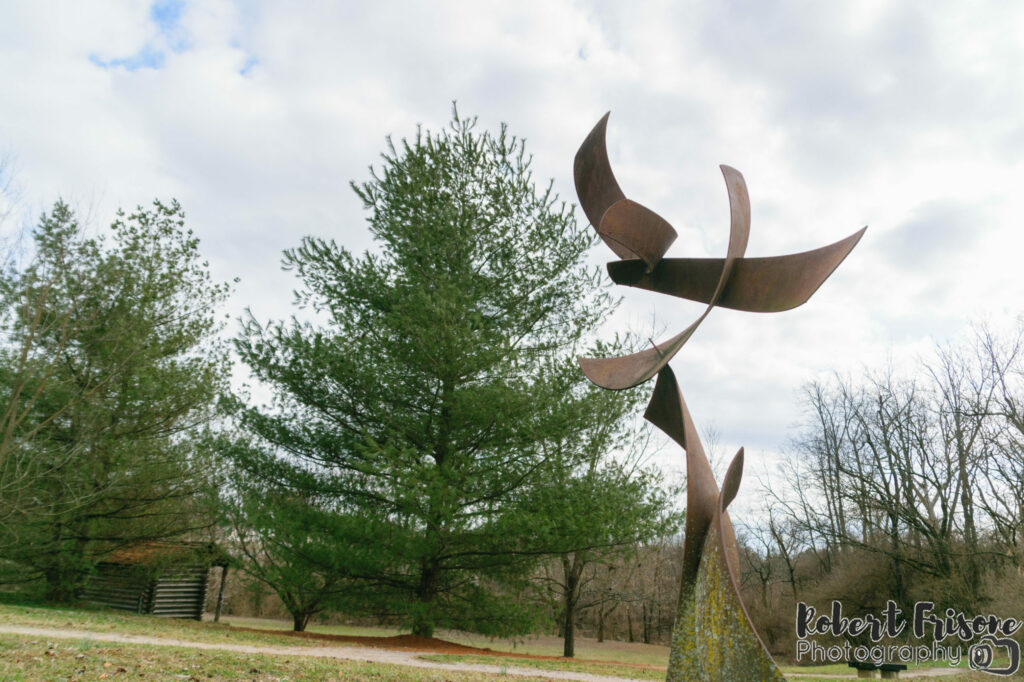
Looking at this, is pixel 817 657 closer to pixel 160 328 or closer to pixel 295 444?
pixel 295 444

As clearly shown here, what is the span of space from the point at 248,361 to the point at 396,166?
4441 mm

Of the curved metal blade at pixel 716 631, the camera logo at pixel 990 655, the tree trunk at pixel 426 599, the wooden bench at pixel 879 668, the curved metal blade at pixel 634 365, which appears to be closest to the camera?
the curved metal blade at pixel 716 631

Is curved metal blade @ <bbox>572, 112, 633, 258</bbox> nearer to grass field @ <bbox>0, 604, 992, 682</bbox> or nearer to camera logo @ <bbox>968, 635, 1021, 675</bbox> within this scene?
grass field @ <bbox>0, 604, 992, 682</bbox>

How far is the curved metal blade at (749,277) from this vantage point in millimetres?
5156

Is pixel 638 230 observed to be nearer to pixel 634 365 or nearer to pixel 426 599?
pixel 634 365

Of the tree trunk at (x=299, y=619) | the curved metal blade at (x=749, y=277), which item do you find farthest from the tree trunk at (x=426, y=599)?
the curved metal blade at (x=749, y=277)

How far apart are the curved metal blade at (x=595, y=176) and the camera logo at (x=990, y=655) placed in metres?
11.4

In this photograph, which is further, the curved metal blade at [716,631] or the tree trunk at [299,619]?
the tree trunk at [299,619]

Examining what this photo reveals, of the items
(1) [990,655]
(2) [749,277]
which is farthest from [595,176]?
(1) [990,655]

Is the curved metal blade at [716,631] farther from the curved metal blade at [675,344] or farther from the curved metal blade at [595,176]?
the curved metal blade at [595,176]

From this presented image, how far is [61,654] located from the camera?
18.0ft

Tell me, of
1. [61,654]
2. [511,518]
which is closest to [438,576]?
[511,518]

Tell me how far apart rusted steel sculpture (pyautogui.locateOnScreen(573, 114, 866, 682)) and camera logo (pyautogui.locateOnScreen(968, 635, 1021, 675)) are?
10049 mm

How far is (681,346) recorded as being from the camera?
5.69 metres
